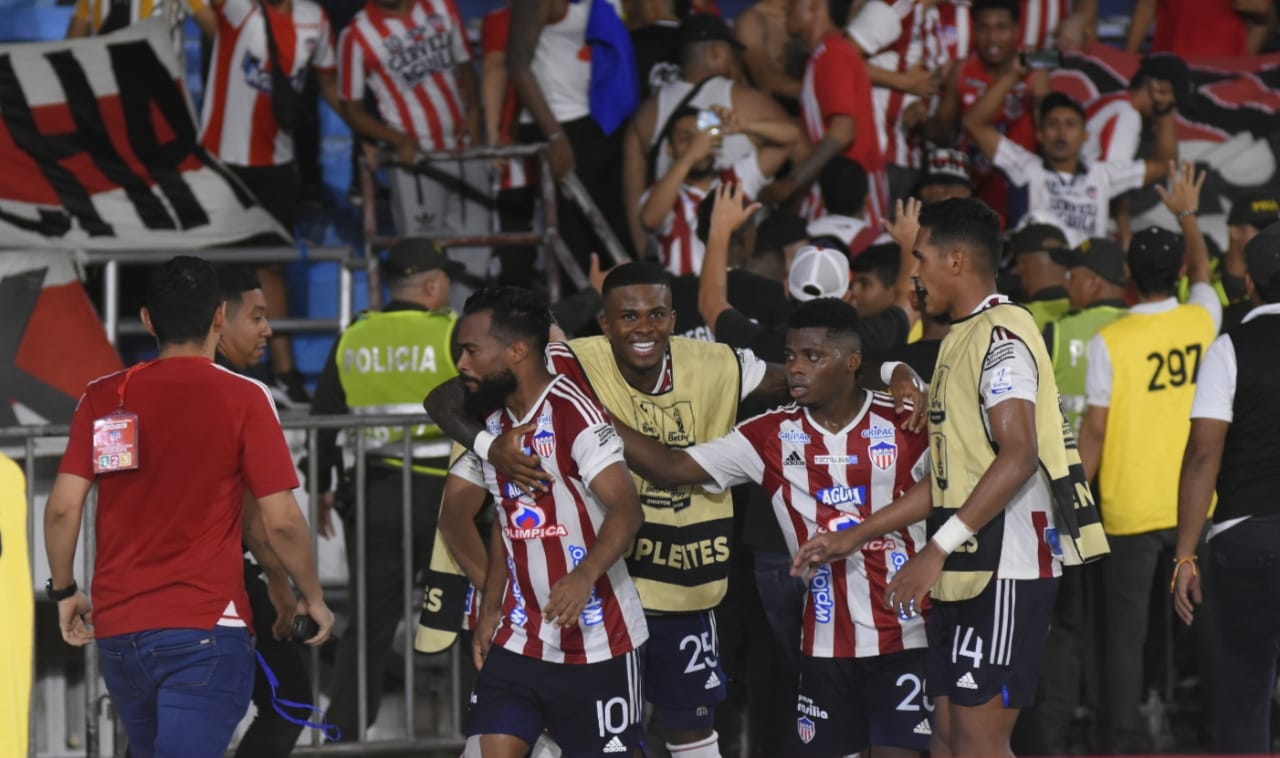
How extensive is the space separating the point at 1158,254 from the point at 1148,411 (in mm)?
680

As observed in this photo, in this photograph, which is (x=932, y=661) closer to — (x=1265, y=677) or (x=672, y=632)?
(x=672, y=632)

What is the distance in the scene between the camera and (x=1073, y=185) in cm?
955

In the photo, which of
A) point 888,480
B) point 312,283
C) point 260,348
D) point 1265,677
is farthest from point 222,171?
point 1265,677

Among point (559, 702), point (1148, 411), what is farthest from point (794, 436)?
point (1148, 411)

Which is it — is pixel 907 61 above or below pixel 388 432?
above

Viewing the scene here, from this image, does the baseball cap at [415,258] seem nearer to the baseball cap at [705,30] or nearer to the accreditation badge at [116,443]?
the accreditation badge at [116,443]

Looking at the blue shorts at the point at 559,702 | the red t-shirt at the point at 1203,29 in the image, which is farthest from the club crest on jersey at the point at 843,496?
the red t-shirt at the point at 1203,29

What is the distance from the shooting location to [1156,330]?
729 cm

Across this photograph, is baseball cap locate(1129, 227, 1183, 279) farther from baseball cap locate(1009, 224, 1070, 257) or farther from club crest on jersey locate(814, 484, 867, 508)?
club crest on jersey locate(814, 484, 867, 508)

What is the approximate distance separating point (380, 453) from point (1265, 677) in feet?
12.2

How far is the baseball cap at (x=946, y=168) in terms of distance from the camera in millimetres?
9344

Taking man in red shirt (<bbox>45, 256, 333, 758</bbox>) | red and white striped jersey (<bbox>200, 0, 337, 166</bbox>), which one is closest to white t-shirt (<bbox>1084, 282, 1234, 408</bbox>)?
man in red shirt (<bbox>45, 256, 333, 758</bbox>)

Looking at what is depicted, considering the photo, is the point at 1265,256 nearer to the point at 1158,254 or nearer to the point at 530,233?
the point at 1158,254

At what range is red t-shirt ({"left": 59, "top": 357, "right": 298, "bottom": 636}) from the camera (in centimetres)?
506
